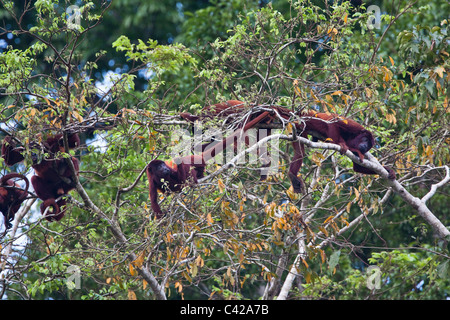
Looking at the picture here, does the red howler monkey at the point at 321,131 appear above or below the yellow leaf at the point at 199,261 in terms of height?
above

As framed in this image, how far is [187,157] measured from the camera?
17.9ft

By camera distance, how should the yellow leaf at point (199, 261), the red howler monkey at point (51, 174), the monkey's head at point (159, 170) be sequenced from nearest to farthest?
the yellow leaf at point (199, 261) < the monkey's head at point (159, 170) < the red howler monkey at point (51, 174)

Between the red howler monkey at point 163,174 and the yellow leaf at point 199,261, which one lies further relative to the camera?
the red howler monkey at point 163,174

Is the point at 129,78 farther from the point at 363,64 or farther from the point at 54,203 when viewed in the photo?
the point at 363,64

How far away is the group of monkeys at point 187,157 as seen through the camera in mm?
5375

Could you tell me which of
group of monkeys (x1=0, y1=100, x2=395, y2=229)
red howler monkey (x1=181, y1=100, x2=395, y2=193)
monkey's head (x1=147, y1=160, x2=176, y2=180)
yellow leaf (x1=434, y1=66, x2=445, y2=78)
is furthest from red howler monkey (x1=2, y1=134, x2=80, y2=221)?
yellow leaf (x1=434, y1=66, x2=445, y2=78)

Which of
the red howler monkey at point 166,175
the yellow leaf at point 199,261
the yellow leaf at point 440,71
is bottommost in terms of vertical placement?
the yellow leaf at point 199,261

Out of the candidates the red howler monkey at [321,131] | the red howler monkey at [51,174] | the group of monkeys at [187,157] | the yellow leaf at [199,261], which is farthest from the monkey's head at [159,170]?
the yellow leaf at [199,261]

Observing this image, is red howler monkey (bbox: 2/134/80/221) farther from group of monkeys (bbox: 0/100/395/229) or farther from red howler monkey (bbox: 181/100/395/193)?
red howler monkey (bbox: 181/100/395/193)

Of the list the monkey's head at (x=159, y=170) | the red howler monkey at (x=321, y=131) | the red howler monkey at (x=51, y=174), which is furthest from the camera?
the red howler monkey at (x=51, y=174)

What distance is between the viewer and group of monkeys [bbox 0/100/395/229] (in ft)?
17.6

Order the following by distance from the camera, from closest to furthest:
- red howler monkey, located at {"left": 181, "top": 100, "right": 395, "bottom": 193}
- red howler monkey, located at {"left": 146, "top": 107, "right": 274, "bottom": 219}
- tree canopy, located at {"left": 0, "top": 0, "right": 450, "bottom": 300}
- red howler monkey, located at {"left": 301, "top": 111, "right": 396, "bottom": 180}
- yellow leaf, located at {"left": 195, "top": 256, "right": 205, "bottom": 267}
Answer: tree canopy, located at {"left": 0, "top": 0, "right": 450, "bottom": 300}
yellow leaf, located at {"left": 195, "top": 256, "right": 205, "bottom": 267}
red howler monkey, located at {"left": 181, "top": 100, "right": 395, "bottom": 193}
red howler monkey, located at {"left": 301, "top": 111, "right": 396, "bottom": 180}
red howler monkey, located at {"left": 146, "top": 107, "right": 274, "bottom": 219}

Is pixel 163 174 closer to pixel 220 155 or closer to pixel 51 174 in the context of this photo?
pixel 220 155

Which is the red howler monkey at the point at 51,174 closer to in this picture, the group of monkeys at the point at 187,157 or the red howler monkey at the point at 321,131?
the group of monkeys at the point at 187,157
